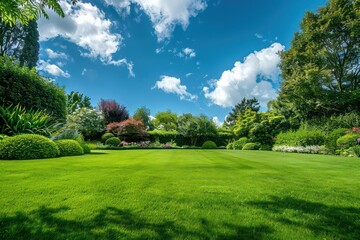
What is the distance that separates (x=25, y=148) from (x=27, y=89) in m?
4.92

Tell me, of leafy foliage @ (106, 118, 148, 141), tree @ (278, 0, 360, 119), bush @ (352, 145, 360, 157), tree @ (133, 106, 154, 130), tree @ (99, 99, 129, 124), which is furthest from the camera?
tree @ (133, 106, 154, 130)

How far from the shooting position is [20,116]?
7.95m

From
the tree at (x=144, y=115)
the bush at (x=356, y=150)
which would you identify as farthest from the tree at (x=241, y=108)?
the bush at (x=356, y=150)

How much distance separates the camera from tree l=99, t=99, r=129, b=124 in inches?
998

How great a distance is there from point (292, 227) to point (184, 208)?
48.0 inches

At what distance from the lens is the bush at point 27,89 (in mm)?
8992

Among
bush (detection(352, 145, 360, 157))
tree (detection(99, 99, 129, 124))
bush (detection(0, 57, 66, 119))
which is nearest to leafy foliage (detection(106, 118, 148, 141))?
tree (detection(99, 99, 129, 124))

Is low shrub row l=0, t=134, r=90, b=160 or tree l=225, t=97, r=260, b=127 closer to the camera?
low shrub row l=0, t=134, r=90, b=160

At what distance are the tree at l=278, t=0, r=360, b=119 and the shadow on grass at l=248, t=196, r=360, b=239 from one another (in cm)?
1883

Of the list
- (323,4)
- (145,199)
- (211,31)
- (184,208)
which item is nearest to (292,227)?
(184,208)

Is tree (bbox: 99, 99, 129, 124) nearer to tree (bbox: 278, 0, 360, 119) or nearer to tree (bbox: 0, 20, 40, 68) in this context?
tree (bbox: 0, 20, 40, 68)

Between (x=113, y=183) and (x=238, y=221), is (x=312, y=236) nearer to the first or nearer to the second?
(x=238, y=221)

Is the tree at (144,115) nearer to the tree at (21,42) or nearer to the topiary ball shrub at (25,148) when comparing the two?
the tree at (21,42)

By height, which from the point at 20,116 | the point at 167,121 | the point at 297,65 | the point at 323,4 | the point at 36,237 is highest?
the point at 323,4
